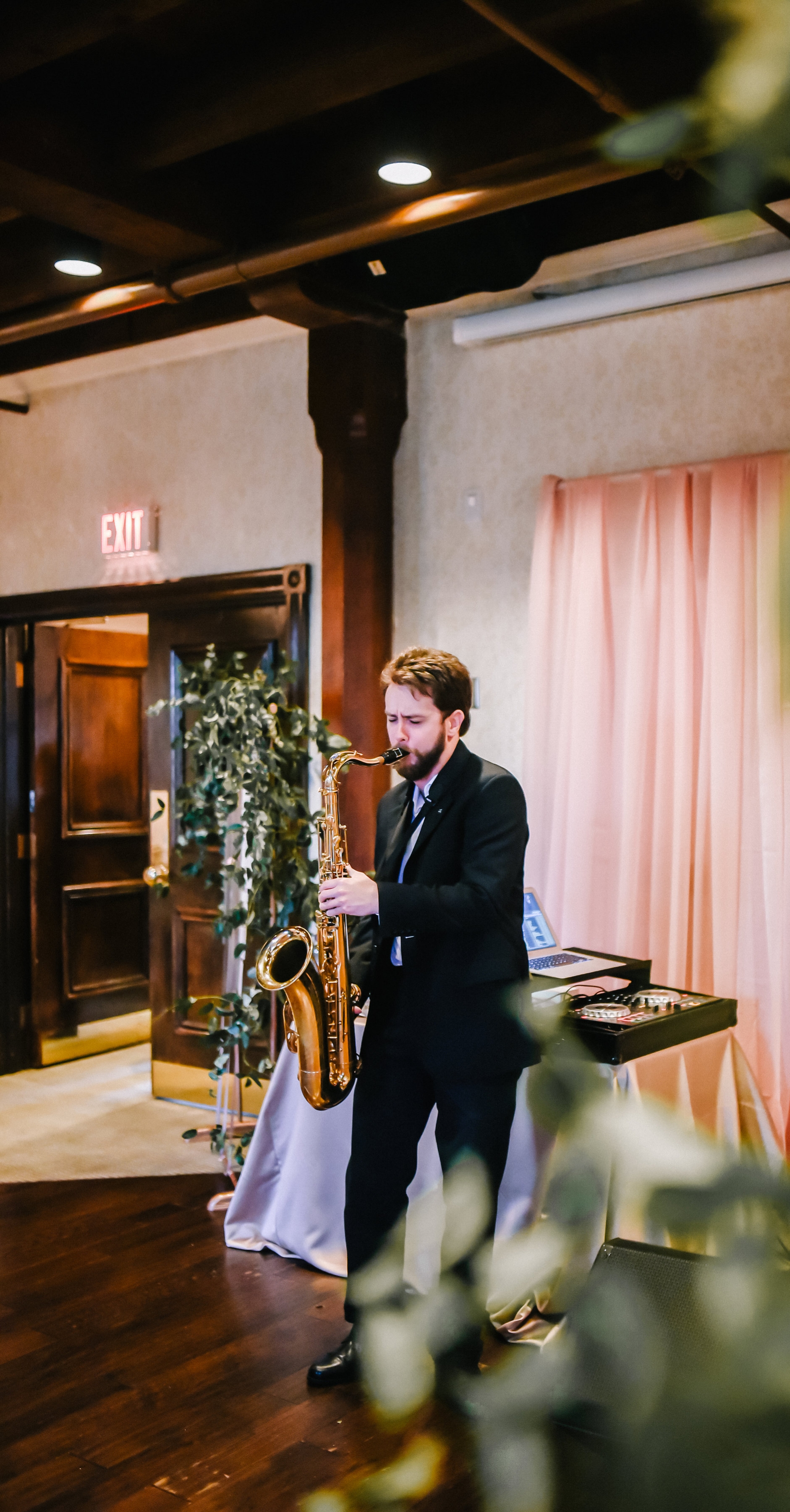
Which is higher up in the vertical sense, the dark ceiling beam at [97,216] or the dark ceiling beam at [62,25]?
the dark ceiling beam at [62,25]

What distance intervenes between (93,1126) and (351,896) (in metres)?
3.06

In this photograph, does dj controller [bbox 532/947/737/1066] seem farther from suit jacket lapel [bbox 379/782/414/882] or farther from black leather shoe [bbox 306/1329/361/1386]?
black leather shoe [bbox 306/1329/361/1386]

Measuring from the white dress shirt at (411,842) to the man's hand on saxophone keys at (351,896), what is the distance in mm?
186

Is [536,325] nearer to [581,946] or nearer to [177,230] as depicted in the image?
[177,230]

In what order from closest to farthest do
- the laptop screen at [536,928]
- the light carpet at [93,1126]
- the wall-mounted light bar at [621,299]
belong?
the laptop screen at [536,928]
the wall-mounted light bar at [621,299]
the light carpet at [93,1126]

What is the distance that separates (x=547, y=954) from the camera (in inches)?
143

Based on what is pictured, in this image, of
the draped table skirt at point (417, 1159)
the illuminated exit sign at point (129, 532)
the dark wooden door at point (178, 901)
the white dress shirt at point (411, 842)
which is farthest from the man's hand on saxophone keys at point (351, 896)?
the illuminated exit sign at point (129, 532)

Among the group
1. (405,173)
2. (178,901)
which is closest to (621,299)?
(405,173)

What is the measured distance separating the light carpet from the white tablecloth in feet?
2.89

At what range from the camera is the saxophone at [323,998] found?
3.01m

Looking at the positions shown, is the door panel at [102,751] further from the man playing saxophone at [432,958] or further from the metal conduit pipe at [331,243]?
the man playing saxophone at [432,958]

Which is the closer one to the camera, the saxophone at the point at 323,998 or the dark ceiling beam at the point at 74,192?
the saxophone at the point at 323,998

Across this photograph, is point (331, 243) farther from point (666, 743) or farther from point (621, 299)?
point (666, 743)

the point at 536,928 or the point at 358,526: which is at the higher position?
the point at 358,526
